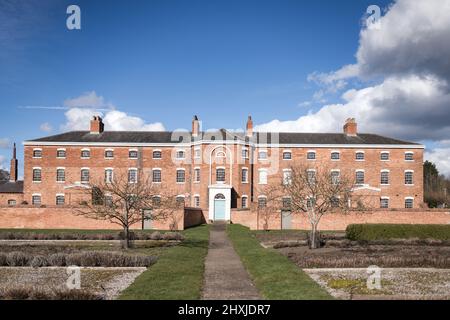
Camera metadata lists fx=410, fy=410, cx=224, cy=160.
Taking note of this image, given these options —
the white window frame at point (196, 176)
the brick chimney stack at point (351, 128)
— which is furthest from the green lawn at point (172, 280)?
the brick chimney stack at point (351, 128)

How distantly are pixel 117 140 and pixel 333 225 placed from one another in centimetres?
2557

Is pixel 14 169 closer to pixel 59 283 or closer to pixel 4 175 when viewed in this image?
pixel 4 175

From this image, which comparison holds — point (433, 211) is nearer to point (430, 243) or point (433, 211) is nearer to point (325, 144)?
point (430, 243)

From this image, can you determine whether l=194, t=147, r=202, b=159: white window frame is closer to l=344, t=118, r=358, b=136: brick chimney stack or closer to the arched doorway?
the arched doorway

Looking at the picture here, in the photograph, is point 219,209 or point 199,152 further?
point 199,152

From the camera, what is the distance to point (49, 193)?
146ft

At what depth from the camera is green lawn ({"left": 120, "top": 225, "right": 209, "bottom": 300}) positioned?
1003 centimetres

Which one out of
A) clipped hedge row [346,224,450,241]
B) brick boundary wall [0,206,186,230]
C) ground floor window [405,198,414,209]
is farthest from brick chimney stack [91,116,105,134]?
ground floor window [405,198,414,209]

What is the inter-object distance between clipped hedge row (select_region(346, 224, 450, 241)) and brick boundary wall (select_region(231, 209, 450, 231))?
6.80m

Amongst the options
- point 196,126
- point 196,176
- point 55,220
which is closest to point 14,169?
point 55,220

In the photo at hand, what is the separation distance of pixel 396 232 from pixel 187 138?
26.2 m

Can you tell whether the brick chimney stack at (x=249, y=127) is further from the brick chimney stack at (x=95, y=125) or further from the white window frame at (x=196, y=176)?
the brick chimney stack at (x=95, y=125)

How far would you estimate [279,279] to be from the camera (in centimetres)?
1197
